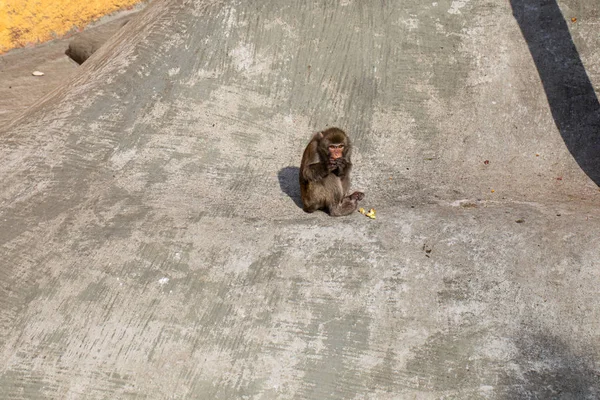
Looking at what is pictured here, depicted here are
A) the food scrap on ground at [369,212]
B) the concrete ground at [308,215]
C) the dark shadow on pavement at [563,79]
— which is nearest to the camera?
the concrete ground at [308,215]

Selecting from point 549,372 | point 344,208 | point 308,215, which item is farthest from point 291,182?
point 549,372

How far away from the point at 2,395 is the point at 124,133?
2.90 meters

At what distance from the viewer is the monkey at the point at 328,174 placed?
18.2ft

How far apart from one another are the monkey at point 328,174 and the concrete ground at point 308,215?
0.45 feet

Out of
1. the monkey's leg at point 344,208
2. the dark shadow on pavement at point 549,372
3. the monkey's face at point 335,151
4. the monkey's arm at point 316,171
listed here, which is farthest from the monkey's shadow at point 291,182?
the dark shadow on pavement at point 549,372

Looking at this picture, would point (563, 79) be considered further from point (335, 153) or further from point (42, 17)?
point (42, 17)

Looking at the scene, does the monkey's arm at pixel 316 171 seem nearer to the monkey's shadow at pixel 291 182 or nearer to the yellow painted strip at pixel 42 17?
the monkey's shadow at pixel 291 182

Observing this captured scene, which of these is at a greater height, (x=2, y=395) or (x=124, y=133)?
(x=124, y=133)

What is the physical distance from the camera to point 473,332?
4801 mm

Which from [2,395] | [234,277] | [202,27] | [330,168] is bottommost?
[2,395]

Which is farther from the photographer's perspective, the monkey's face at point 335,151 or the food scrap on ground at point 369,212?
the food scrap on ground at point 369,212

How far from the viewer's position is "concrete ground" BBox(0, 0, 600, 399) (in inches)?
185

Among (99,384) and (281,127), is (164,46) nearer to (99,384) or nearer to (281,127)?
(281,127)

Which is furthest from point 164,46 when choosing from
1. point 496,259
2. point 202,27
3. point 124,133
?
point 496,259
